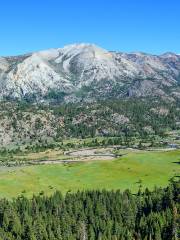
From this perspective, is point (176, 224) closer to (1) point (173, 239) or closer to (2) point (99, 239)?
(1) point (173, 239)

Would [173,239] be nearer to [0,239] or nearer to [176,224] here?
[176,224]

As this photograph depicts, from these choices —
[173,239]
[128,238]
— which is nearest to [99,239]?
[128,238]

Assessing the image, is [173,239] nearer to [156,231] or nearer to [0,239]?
[156,231]

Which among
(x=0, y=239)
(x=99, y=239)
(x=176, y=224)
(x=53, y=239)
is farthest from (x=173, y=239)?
(x=0, y=239)

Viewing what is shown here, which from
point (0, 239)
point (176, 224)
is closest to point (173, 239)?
point (176, 224)

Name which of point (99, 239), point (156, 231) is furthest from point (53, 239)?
point (156, 231)

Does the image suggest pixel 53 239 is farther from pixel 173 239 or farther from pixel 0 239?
pixel 173 239
